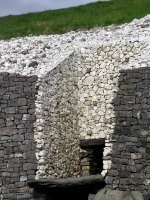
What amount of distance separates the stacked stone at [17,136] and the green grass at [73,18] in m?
6.98

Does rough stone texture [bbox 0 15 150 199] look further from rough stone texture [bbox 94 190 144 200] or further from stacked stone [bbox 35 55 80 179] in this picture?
rough stone texture [bbox 94 190 144 200]

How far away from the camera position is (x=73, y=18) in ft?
78.0

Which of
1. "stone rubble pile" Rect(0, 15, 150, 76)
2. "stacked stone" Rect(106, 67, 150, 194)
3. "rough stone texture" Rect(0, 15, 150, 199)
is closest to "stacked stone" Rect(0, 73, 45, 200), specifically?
"rough stone texture" Rect(0, 15, 150, 199)

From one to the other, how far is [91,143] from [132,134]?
120 inches

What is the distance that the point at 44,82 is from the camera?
14.8 meters

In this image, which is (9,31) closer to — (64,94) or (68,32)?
(68,32)

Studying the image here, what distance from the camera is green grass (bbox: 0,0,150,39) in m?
21.6

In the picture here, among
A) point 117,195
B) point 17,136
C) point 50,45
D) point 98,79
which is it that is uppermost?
point 50,45

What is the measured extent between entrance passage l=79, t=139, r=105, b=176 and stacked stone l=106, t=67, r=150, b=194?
264cm

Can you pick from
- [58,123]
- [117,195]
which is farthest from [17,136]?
[117,195]

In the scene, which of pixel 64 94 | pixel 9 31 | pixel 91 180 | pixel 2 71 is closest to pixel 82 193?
pixel 91 180

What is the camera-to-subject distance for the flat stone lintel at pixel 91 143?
15.7m

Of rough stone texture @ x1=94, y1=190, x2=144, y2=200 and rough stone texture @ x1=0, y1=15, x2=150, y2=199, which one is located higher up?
rough stone texture @ x1=0, y1=15, x2=150, y2=199

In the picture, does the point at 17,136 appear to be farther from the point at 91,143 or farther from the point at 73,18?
the point at 73,18
